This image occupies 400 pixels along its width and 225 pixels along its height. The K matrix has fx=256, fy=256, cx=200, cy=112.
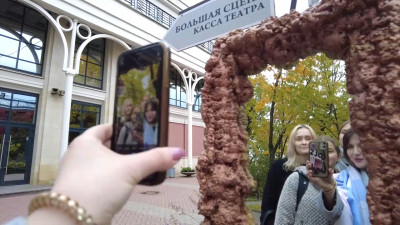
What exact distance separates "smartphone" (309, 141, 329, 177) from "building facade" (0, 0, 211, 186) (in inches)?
422

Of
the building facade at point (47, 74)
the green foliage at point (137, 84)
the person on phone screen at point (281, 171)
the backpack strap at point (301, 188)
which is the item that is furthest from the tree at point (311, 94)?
the building facade at point (47, 74)

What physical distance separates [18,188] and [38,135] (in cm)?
222

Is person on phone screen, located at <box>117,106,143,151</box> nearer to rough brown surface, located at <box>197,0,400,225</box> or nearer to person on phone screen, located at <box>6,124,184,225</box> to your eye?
person on phone screen, located at <box>6,124,184,225</box>

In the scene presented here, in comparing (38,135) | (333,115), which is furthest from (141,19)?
(333,115)

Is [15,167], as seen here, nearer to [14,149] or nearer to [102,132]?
[14,149]

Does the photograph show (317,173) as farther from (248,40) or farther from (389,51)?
(248,40)

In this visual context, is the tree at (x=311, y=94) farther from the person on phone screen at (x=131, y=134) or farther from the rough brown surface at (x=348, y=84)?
the person on phone screen at (x=131, y=134)

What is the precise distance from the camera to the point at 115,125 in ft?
3.38

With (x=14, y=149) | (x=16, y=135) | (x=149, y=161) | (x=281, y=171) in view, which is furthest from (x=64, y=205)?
(x=14, y=149)

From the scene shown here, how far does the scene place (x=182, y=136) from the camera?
18.5 metres

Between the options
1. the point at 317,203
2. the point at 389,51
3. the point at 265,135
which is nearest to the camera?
the point at 389,51

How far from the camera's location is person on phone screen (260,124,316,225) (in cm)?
280

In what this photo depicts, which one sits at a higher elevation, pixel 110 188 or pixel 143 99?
pixel 143 99

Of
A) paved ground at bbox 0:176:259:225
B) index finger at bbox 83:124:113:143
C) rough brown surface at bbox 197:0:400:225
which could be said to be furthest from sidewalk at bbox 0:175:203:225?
index finger at bbox 83:124:113:143
